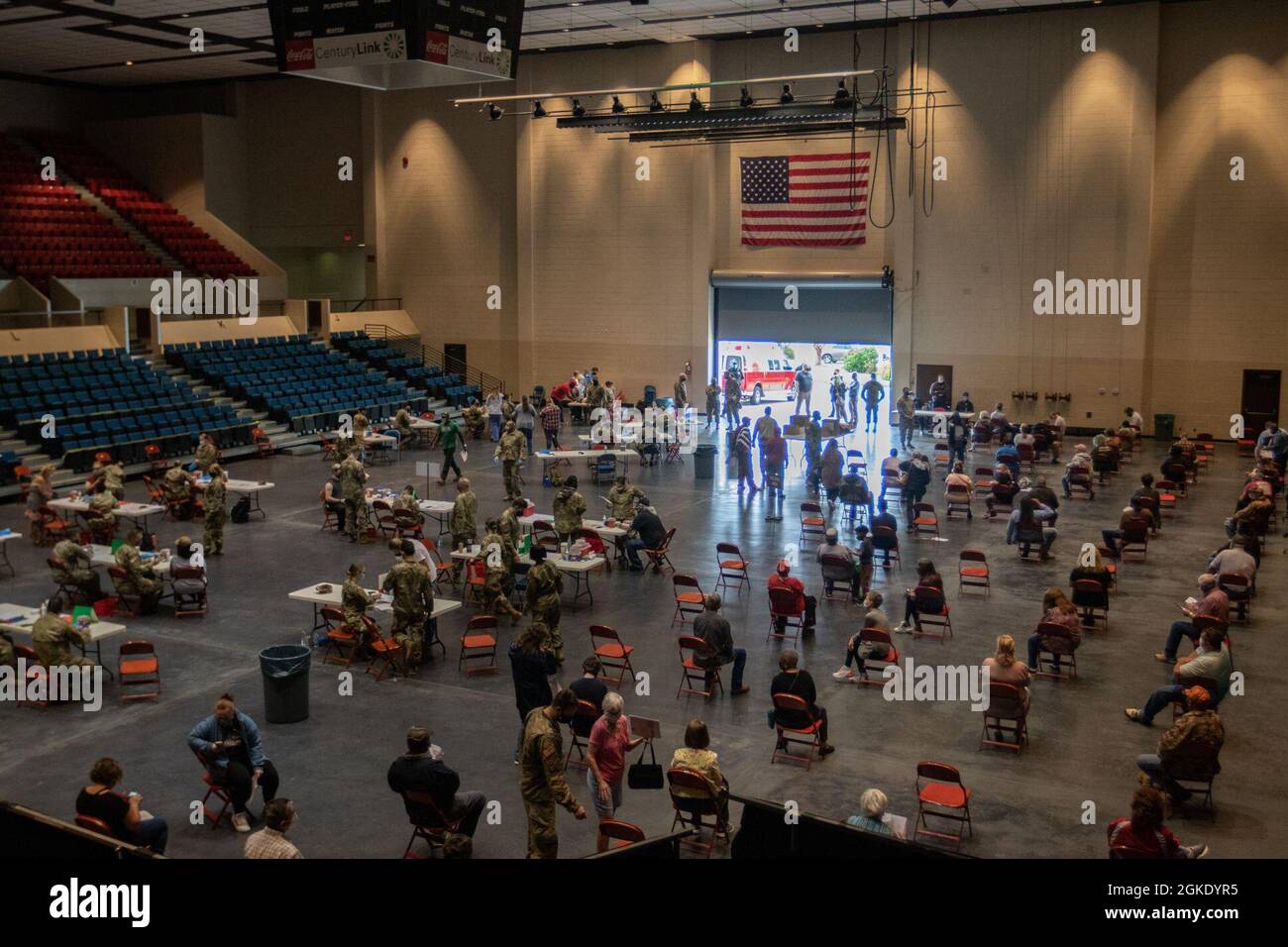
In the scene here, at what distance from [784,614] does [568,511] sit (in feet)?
13.0

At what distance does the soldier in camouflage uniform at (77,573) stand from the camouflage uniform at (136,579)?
30 centimetres

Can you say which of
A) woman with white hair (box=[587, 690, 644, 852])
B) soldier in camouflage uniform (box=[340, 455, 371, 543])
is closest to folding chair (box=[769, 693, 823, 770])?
woman with white hair (box=[587, 690, 644, 852])

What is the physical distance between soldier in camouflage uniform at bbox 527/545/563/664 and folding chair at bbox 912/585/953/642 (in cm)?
422

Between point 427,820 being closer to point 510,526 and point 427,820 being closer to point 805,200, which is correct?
point 510,526

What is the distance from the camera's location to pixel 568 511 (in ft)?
53.7

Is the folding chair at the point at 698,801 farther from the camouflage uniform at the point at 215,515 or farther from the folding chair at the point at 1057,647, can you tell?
the camouflage uniform at the point at 215,515

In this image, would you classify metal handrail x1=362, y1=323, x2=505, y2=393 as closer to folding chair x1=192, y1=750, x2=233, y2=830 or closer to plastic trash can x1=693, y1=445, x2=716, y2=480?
plastic trash can x1=693, y1=445, x2=716, y2=480

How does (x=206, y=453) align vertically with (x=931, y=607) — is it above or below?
above

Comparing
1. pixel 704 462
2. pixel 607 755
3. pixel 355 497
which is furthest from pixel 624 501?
pixel 607 755

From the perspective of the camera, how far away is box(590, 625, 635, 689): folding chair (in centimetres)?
1227

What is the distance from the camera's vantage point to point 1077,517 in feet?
67.1

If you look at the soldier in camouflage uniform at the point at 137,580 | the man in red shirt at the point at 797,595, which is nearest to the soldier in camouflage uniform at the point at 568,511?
the man in red shirt at the point at 797,595

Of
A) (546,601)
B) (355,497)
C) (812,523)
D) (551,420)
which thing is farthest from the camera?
(551,420)
